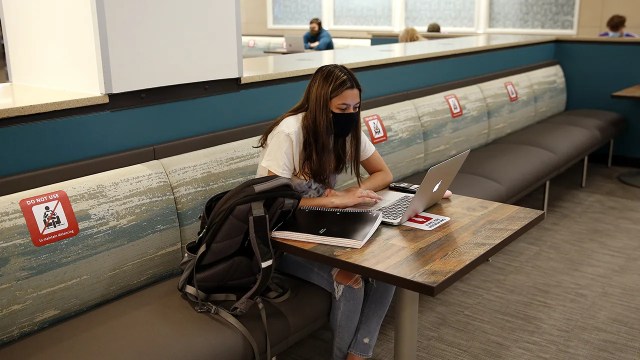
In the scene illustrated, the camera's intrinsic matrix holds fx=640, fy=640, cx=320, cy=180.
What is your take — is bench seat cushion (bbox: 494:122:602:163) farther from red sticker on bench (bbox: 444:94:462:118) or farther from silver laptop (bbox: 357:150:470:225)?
silver laptop (bbox: 357:150:470:225)

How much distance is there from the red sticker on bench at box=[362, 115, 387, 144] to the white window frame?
22.7 ft

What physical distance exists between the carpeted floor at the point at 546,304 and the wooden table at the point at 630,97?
2.99 feet

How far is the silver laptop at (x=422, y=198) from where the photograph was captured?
7.13 ft

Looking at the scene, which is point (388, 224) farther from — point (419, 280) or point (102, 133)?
point (102, 133)

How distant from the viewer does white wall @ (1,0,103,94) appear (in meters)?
2.29

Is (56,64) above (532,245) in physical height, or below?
above

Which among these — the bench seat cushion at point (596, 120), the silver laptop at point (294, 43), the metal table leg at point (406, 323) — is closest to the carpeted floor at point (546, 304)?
the metal table leg at point (406, 323)

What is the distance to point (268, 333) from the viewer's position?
2.05 meters

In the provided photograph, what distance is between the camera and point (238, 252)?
6.68 feet

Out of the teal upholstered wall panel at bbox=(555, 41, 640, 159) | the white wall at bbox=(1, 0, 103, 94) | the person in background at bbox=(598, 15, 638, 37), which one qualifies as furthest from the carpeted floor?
the person in background at bbox=(598, 15, 638, 37)

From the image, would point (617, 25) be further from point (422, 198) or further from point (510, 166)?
point (422, 198)

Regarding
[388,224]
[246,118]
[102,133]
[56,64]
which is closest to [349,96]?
[388,224]

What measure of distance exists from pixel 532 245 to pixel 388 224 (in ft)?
6.79

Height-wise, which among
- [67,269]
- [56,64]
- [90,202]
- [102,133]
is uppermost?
[56,64]
